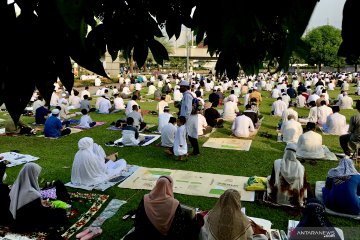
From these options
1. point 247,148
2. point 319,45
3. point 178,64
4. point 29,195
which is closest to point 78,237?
point 29,195

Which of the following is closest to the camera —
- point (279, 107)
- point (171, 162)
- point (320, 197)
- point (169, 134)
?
point (320, 197)

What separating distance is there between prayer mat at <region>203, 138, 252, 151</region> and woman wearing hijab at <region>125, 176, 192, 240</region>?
529 centimetres

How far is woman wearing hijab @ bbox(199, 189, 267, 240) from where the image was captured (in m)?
3.74

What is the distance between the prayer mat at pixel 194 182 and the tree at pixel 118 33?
432cm

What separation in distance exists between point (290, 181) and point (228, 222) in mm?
2275

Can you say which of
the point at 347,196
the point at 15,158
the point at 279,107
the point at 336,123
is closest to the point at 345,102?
the point at 279,107

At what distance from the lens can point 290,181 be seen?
18.5ft

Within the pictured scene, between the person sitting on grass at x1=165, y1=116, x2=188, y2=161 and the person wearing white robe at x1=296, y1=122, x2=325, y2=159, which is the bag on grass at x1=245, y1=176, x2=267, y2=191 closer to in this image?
the person sitting on grass at x1=165, y1=116, x2=188, y2=161

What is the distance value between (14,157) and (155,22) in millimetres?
7442

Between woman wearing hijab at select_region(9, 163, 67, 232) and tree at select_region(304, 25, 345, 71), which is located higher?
tree at select_region(304, 25, 345, 71)

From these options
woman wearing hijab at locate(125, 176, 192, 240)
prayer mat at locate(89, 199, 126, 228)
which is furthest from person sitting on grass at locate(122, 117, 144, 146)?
woman wearing hijab at locate(125, 176, 192, 240)

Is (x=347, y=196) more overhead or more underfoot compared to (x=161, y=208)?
more underfoot

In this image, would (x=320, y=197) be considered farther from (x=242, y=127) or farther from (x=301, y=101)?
(x=301, y=101)

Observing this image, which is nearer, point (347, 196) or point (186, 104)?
point (347, 196)
